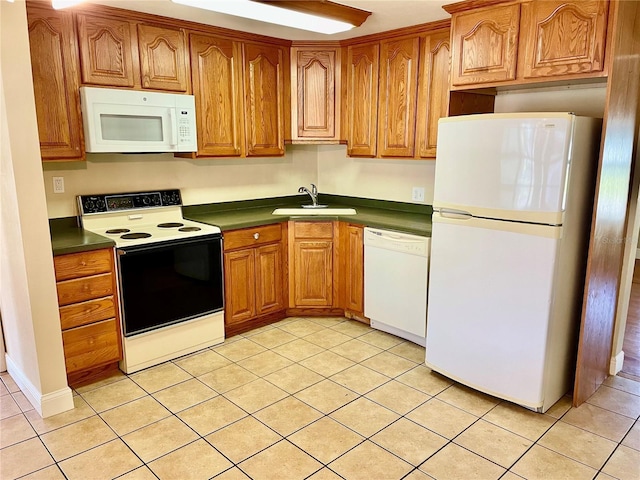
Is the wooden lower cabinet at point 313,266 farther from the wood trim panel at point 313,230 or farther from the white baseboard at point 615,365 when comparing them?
the white baseboard at point 615,365

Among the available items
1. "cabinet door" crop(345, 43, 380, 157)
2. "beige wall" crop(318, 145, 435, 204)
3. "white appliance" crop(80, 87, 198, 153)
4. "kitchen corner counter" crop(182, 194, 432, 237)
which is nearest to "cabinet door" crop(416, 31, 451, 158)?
"beige wall" crop(318, 145, 435, 204)

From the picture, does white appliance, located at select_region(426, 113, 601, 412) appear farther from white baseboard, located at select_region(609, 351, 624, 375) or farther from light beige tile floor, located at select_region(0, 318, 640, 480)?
white baseboard, located at select_region(609, 351, 624, 375)

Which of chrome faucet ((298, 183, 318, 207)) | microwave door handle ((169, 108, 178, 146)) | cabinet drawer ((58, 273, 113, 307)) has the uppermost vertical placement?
microwave door handle ((169, 108, 178, 146))

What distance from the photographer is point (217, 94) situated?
3477mm

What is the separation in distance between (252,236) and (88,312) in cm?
126

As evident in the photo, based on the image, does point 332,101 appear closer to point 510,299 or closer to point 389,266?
point 389,266

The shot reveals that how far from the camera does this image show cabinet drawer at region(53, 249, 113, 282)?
2629 millimetres

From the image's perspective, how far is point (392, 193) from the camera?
13.3 ft

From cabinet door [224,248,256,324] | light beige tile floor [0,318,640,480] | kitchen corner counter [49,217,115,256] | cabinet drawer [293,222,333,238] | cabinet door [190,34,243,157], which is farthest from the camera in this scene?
cabinet drawer [293,222,333,238]

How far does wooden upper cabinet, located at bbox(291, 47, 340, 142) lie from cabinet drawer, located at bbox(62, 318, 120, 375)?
82.5 inches

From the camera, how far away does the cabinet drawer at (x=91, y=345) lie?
274cm

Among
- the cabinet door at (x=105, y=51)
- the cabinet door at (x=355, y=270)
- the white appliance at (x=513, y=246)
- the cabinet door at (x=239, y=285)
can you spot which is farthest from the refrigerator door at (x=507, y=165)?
the cabinet door at (x=105, y=51)

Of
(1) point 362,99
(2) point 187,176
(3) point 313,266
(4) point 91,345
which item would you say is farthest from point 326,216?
(4) point 91,345

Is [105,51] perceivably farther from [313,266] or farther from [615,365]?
[615,365]
